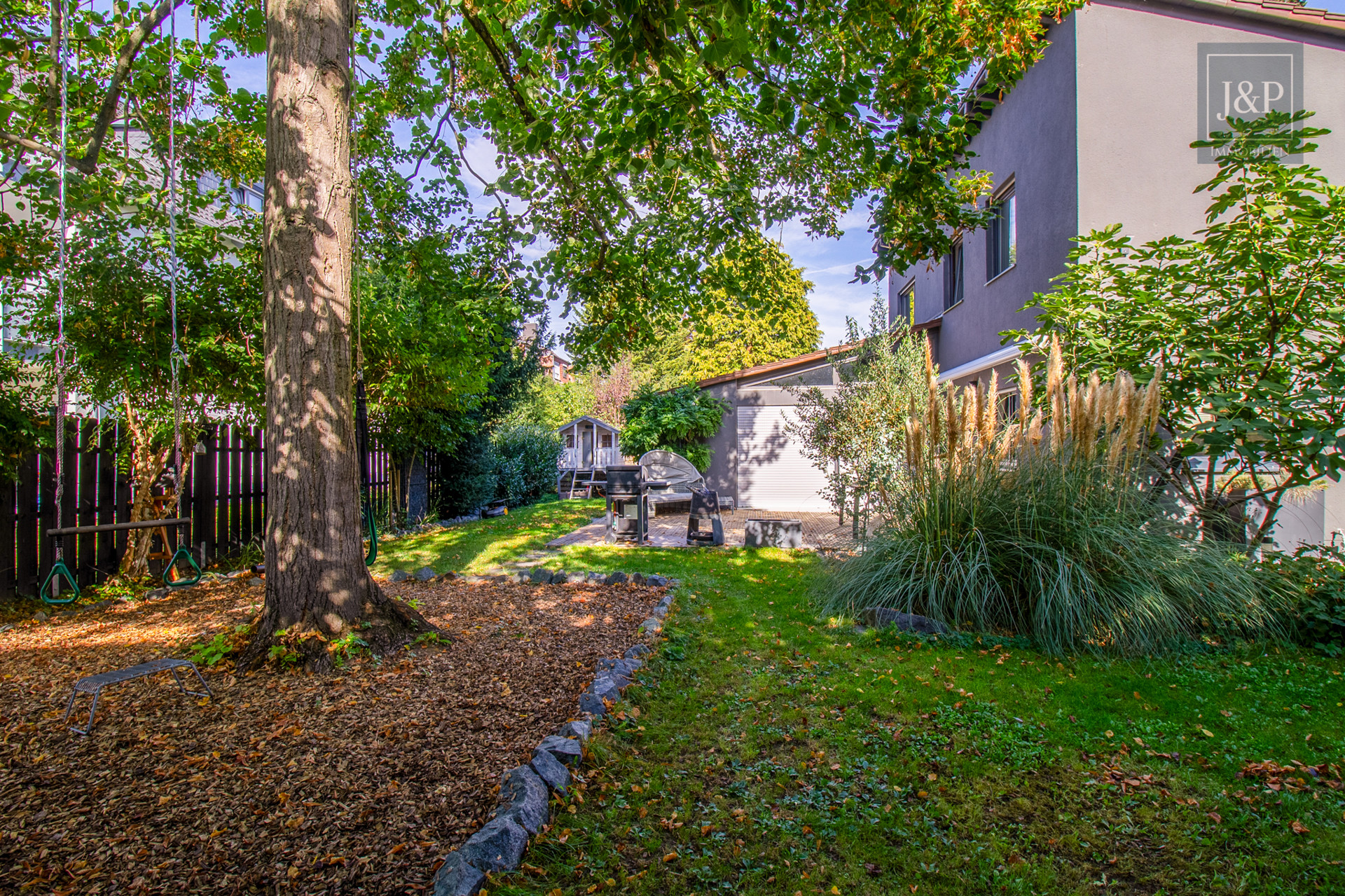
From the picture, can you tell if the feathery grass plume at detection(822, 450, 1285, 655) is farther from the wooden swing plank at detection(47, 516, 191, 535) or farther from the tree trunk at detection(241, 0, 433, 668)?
the wooden swing plank at detection(47, 516, 191, 535)

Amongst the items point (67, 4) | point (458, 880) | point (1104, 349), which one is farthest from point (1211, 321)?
point (67, 4)

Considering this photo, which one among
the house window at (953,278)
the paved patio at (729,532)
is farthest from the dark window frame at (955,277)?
the paved patio at (729,532)

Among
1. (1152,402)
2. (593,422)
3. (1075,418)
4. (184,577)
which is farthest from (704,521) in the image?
(593,422)

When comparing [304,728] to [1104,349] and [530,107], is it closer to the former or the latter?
[530,107]

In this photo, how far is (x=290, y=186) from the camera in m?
3.37

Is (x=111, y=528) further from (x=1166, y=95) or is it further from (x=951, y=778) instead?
(x=1166, y=95)

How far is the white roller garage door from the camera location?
43.7ft

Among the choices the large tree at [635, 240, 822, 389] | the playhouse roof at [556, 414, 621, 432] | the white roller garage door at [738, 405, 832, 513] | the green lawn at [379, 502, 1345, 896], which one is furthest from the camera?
the large tree at [635, 240, 822, 389]

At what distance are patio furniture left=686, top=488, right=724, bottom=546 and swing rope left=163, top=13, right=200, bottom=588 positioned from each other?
17.6 feet

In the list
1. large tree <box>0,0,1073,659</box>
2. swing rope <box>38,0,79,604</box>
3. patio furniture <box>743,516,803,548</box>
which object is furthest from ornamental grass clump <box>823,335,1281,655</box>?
swing rope <box>38,0,79,604</box>

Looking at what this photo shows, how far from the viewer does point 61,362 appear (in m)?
4.01

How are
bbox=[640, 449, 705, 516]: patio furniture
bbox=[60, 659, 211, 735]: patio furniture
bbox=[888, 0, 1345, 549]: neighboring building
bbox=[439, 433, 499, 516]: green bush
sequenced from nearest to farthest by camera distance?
1. bbox=[60, 659, 211, 735]: patio furniture
2. bbox=[888, 0, 1345, 549]: neighboring building
3. bbox=[439, 433, 499, 516]: green bush
4. bbox=[640, 449, 705, 516]: patio furniture

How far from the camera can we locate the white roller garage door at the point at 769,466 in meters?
13.3

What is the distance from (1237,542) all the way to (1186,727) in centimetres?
263
